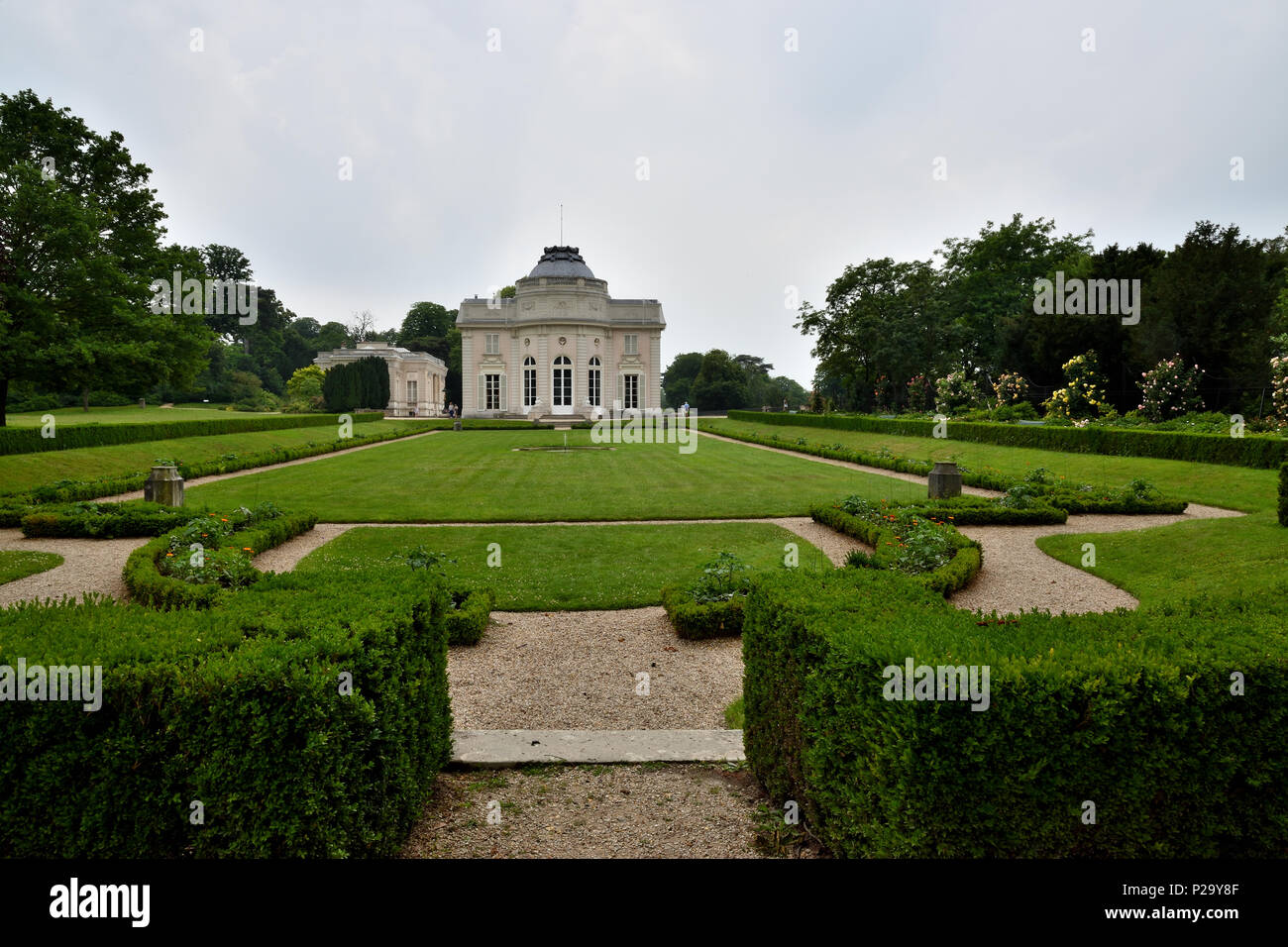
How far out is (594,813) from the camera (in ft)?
12.3

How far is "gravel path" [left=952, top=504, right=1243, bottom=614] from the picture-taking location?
26.3 ft

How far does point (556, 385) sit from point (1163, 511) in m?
48.1

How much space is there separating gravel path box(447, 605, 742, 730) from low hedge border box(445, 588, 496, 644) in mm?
141

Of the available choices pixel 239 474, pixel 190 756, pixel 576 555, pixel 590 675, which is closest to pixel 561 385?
pixel 239 474

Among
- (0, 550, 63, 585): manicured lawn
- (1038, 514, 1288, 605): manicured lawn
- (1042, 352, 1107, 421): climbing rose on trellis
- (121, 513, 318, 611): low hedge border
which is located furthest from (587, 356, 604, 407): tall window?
(1038, 514, 1288, 605): manicured lawn

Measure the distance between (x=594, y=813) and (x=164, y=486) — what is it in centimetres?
1282

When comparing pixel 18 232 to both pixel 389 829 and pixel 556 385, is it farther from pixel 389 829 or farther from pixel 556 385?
pixel 556 385

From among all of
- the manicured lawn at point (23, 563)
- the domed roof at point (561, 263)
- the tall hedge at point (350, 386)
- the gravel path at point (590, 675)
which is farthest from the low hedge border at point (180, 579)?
the domed roof at point (561, 263)

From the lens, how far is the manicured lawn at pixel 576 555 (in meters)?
8.72

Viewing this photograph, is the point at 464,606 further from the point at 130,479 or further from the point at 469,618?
the point at 130,479

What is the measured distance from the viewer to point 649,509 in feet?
46.5
